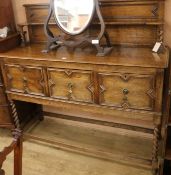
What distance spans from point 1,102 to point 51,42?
0.78 metres

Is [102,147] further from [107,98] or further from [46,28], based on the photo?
[46,28]

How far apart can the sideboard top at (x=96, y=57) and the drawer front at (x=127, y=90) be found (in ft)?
→ 0.30

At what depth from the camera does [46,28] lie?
79.7 inches

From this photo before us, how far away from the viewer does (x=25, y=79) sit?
6.64ft

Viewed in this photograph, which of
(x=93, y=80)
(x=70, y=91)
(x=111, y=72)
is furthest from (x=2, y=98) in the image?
(x=111, y=72)

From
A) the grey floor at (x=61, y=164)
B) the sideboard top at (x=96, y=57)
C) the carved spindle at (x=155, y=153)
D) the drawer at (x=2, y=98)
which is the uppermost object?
the sideboard top at (x=96, y=57)

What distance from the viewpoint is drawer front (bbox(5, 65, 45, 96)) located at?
6.43 feet

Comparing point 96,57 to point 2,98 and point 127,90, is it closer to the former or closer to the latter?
point 127,90

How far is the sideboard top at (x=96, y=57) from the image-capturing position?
1623 mm

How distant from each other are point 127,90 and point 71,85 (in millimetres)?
437

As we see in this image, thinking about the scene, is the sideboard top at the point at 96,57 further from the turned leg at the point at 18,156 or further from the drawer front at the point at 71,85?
the turned leg at the point at 18,156

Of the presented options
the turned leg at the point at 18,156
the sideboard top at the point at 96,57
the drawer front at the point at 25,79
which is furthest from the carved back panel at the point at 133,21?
the turned leg at the point at 18,156

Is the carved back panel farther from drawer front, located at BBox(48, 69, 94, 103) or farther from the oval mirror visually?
drawer front, located at BBox(48, 69, 94, 103)

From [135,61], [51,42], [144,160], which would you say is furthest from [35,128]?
[135,61]
